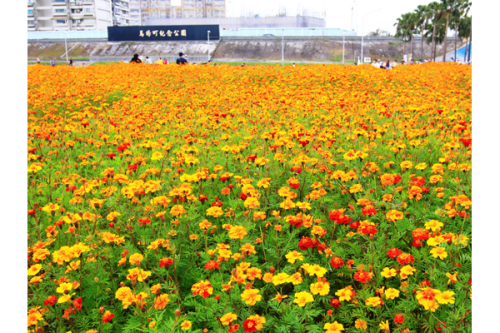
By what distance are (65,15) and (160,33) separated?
44.9 meters

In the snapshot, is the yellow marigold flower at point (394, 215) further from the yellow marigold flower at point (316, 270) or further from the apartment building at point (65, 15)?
the apartment building at point (65, 15)

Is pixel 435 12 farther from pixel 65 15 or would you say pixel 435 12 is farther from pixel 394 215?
pixel 65 15

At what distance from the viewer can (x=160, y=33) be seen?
48.8 meters

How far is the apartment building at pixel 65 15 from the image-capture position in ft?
261

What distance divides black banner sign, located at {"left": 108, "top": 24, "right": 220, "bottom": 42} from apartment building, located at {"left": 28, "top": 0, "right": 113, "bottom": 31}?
126ft

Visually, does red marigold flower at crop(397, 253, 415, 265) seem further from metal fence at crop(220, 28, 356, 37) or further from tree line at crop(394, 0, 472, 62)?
metal fence at crop(220, 28, 356, 37)

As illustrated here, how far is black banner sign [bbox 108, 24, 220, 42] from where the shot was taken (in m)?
47.8

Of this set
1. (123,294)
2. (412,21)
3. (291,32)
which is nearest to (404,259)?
(123,294)

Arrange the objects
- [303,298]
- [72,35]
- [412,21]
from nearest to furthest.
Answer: [303,298] < [412,21] < [72,35]

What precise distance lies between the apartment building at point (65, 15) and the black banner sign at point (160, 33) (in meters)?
38.5

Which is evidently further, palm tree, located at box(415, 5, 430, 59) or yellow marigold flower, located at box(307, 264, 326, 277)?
palm tree, located at box(415, 5, 430, 59)

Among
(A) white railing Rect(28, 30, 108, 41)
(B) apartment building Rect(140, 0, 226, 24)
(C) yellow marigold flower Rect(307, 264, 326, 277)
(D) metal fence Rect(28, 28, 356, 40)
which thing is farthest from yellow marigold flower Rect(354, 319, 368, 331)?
(B) apartment building Rect(140, 0, 226, 24)

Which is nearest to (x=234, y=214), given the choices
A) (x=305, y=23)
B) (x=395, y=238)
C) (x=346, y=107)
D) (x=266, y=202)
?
(x=266, y=202)

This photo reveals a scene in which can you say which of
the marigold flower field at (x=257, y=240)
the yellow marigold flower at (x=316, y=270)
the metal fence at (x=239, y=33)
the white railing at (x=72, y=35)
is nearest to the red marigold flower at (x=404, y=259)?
the marigold flower field at (x=257, y=240)
